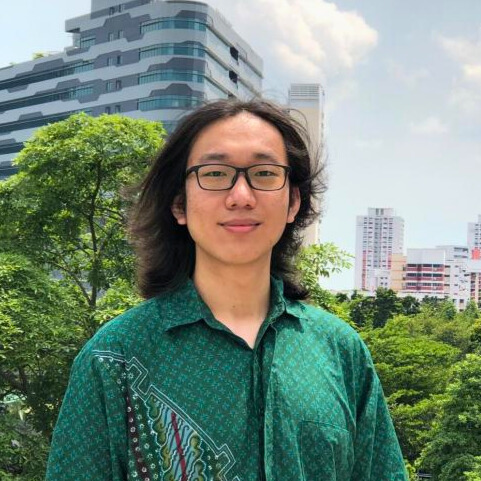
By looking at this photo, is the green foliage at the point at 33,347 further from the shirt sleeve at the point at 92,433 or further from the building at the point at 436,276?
the building at the point at 436,276

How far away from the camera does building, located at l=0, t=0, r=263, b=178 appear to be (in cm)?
3384

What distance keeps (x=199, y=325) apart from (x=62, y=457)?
288 mm

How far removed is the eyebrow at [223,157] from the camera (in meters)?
1.01

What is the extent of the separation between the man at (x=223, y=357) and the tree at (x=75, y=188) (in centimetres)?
556

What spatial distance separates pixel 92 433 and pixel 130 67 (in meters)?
36.7

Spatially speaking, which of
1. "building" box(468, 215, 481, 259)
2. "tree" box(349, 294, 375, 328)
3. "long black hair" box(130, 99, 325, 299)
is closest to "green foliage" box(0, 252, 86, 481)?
"long black hair" box(130, 99, 325, 299)

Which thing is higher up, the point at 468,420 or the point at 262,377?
the point at 262,377

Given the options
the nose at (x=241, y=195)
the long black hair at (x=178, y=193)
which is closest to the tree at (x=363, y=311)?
the long black hair at (x=178, y=193)

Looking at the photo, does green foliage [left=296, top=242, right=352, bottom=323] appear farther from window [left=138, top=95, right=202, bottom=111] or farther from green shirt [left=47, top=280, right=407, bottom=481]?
window [left=138, top=95, right=202, bottom=111]

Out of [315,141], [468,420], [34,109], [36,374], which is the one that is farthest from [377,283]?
[315,141]

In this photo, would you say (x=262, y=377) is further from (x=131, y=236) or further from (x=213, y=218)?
(x=131, y=236)

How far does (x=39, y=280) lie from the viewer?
5.88 meters

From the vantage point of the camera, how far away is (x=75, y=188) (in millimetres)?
7027

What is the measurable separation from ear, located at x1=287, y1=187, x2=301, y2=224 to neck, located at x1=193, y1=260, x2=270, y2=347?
129 millimetres
